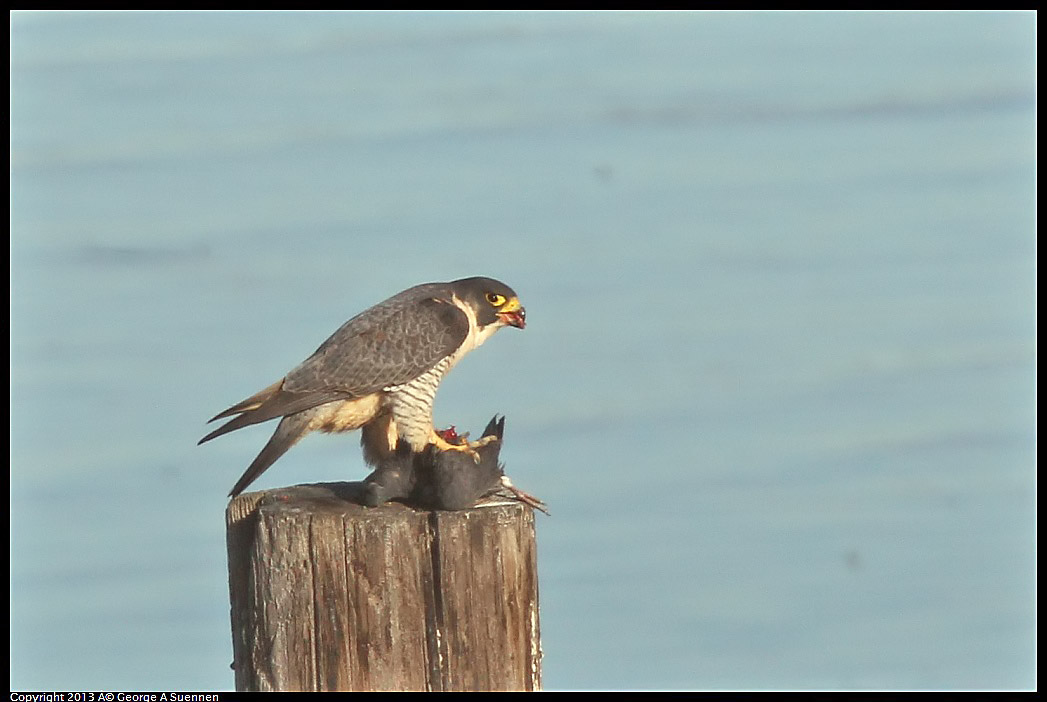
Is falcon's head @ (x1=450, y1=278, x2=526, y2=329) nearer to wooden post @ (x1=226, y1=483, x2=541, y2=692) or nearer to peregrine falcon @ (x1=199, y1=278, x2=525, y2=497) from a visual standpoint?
peregrine falcon @ (x1=199, y1=278, x2=525, y2=497)

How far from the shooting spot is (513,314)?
646cm

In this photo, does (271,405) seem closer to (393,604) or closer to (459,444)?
(459,444)

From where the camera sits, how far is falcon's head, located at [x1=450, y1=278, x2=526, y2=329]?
6359mm

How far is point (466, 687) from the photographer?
3.57 meters

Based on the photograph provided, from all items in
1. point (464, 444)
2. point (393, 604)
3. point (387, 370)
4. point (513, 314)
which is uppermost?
point (513, 314)

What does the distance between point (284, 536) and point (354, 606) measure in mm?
274

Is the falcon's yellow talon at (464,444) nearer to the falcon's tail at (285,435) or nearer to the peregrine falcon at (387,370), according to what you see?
the peregrine falcon at (387,370)

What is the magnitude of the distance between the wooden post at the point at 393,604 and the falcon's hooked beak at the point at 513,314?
2.79 meters

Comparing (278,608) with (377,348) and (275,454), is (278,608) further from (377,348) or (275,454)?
(377,348)

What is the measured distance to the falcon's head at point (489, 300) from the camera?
20.9 feet

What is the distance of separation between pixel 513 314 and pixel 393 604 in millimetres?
3017

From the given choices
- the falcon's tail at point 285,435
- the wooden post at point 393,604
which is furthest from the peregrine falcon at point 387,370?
the wooden post at point 393,604

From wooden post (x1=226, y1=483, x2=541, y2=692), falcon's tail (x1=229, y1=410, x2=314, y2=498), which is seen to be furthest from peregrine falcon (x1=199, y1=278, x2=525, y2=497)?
wooden post (x1=226, y1=483, x2=541, y2=692)

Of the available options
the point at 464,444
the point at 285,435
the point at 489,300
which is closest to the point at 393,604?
the point at 464,444
